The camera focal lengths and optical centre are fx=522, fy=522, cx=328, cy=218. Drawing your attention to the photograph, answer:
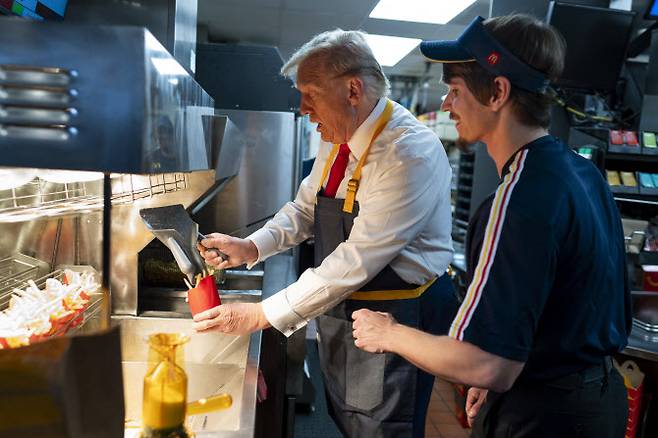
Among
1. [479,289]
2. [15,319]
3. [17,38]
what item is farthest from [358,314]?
[17,38]

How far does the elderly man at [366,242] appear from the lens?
1.51 meters

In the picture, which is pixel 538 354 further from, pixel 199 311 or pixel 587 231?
pixel 199 311

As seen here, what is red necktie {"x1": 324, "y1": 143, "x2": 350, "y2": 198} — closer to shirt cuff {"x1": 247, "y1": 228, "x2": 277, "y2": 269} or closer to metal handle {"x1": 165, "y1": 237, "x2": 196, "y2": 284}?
shirt cuff {"x1": 247, "y1": 228, "x2": 277, "y2": 269}

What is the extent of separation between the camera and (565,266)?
1.04m

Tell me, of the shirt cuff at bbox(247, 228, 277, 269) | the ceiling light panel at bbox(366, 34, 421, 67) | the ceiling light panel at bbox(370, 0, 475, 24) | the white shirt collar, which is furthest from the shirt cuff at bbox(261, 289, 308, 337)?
the ceiling light panel at bbox(366, 34, 421, 67)

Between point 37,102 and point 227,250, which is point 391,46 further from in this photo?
point 37,102

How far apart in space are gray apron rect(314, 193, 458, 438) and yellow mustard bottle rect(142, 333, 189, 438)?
0.84 m

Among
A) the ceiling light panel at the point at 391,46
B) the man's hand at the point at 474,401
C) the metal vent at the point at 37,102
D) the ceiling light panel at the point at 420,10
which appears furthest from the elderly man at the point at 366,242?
the ceiling light panel at the point at 391,46

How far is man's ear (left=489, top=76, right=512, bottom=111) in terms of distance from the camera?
43.2 inches

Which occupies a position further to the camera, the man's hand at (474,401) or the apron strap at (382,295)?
the apron strap at (382,295)

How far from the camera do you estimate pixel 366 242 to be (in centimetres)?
151

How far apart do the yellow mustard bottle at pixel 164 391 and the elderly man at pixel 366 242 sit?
539 millimetres

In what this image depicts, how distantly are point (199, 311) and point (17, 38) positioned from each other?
0.83 meters

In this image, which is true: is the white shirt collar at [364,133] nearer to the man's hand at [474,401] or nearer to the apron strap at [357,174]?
the apron strap at [357,174]
